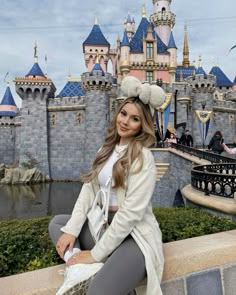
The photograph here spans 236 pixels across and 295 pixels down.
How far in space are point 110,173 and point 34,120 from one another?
22611 millimetres

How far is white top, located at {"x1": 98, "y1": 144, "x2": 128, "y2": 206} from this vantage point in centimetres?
189

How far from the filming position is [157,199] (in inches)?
592

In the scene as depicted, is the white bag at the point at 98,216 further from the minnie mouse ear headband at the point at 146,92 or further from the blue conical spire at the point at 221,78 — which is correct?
the blue conical spire at the point at 221,78

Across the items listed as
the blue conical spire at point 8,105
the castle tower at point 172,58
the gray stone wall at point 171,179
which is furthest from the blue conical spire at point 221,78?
the blue conical spire at point 8,105

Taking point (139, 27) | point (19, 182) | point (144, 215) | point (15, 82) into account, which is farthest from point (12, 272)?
point (139, 27)

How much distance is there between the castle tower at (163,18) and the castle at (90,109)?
113 inches

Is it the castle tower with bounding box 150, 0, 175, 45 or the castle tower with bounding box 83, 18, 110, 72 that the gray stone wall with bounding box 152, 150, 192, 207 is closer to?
the castle tower with bounding box 83, 18, 110, 72

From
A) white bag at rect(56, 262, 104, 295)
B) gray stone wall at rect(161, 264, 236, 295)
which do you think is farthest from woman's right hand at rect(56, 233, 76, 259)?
gray stone wall at rect(161, 264, 236, 295)

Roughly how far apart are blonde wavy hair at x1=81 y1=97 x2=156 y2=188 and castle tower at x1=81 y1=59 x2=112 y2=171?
19.6 metres

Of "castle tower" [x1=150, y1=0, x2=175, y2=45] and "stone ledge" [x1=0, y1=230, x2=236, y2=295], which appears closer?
"stone ledge" [x1=0, y1=230, x2=236, y2=295]

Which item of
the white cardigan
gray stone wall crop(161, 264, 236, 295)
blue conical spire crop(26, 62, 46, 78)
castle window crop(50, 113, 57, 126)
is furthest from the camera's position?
blue conical spire crop(26, 62, 46, 78)

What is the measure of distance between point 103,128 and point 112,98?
303 cm

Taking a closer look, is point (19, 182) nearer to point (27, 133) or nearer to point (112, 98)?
point (27, 133)

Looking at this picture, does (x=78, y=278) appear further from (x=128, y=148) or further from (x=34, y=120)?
(x=34, y=120)
